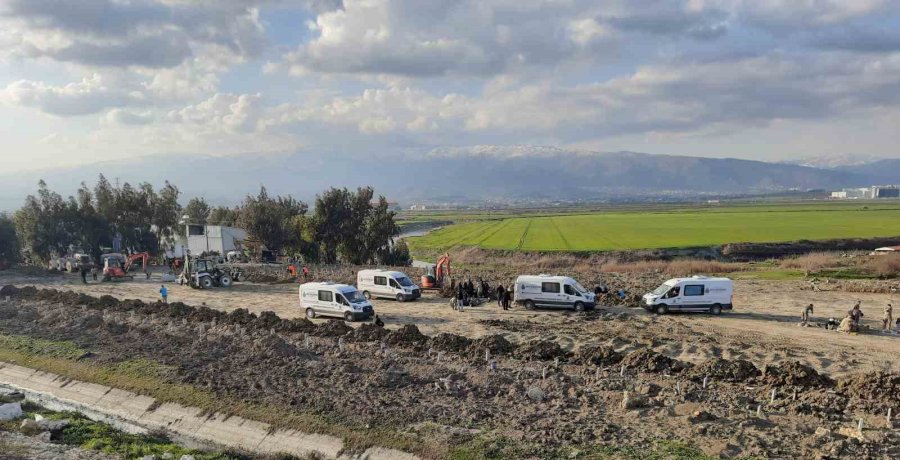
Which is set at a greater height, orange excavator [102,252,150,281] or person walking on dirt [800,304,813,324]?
orange excavator [102,252,150,281]

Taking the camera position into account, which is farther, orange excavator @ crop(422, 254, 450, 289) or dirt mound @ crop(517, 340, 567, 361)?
orange excavator @ crop(422, 254, 450, 289)

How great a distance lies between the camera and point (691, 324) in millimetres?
24656

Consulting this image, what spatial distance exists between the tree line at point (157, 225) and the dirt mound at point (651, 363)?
39548 millimetres

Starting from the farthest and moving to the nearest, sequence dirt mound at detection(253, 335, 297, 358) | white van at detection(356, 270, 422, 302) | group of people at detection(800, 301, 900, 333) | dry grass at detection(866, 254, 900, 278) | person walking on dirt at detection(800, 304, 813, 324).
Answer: dry grass at detection(866, 254, 900, 278) → white van at detection(356, 270, 422, 302) → person walking on dirt at detection(800, 304, 813, 324) → group of people at detection(800, 301, 900, 333) → dirt mound at detection(253, 335, 297, 358)

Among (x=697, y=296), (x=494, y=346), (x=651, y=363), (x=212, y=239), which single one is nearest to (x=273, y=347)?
(x=494, y=346)

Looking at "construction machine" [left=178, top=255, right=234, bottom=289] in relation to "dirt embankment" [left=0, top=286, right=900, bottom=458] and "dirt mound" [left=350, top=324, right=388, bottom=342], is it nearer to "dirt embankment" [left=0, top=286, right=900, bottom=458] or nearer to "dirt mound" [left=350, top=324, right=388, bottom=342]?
"dirt embankment" [left=0, top=286, right=900, bottom=458]

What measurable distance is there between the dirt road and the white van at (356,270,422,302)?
0.48 m

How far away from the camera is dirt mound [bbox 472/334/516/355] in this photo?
1892 cm

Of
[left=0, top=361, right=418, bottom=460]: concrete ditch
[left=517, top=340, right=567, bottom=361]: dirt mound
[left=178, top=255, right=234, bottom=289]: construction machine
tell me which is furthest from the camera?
[left=178, top=255, right=234, bottom=289]: construction machine

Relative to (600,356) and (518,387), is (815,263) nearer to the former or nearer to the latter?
(600,356)

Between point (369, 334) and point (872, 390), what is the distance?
52.2 ft

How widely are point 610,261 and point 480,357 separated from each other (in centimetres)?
4200

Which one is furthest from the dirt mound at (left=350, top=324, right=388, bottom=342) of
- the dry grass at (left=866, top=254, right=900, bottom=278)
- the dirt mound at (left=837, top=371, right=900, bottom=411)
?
the dry grass at (left=866, top=254, right=900, bottom=278)

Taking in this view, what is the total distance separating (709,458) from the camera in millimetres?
11141
